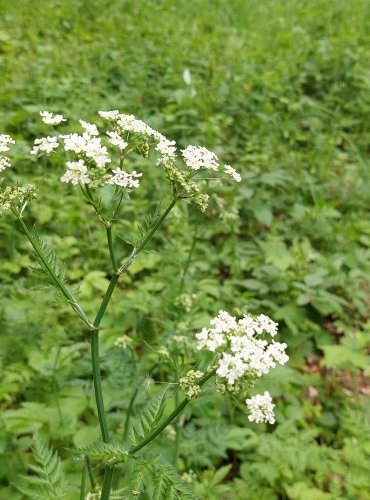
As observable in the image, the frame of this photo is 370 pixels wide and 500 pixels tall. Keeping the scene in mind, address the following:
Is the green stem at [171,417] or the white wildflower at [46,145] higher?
the white wildflower at [46,145]

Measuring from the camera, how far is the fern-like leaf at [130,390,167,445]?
1.35 metres

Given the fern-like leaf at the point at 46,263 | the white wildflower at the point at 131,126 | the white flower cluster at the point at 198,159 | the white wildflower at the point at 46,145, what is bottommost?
the fern-like leaf at the point at 46,263

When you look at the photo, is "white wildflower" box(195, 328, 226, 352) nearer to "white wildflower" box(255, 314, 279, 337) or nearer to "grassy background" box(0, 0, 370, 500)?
"white wildflower" box(255, 314, 279, 337)

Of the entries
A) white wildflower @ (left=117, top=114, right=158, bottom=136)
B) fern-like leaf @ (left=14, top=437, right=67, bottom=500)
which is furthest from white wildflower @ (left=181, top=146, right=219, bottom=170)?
fern-like leaf @ (left=14, top=437, right=67, bottom=500)

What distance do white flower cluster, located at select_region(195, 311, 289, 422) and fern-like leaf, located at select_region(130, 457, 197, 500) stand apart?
Answer: 0.29m

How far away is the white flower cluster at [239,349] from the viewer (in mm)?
1202

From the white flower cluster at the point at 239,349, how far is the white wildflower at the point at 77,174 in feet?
1.76

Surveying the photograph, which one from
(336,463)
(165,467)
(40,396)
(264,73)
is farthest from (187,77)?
(165,467)

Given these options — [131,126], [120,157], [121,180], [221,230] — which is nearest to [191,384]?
[121,180]

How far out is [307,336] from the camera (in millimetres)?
3562

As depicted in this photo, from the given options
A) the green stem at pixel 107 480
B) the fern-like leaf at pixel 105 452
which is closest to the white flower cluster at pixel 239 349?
the fern-like leaf at pixel 105 452

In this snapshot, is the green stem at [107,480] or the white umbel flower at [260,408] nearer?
the white umbel flower at [260,408]

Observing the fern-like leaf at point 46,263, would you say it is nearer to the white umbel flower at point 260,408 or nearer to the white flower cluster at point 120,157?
the white flower cluster at point 120,157

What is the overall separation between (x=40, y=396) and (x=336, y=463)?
67.6 inches
